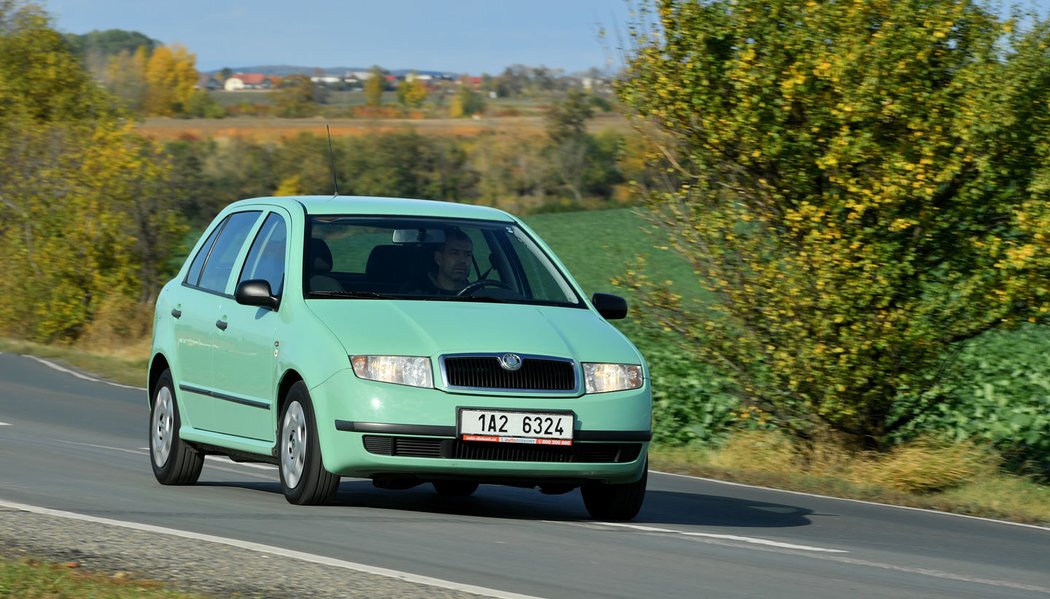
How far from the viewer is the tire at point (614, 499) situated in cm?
924

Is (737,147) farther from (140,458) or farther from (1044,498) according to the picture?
(140,458)

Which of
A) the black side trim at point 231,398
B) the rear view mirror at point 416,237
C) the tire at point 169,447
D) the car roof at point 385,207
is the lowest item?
the tire at point 169,447

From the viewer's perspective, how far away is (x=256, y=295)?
9.17m

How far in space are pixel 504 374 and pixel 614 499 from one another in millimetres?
1260

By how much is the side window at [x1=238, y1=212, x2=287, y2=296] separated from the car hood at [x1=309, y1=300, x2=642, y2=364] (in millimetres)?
614

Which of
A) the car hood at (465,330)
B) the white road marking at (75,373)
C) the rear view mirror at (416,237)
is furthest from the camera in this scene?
the white road marking at (75,373)

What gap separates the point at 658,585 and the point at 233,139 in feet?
289

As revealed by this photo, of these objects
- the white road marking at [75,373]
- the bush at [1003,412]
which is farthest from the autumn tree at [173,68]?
the bush at [1003,412]

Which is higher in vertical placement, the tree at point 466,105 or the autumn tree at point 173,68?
the autumn tree at point 173,68

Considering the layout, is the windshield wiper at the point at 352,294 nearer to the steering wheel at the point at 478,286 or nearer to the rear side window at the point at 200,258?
the steering wheel at the point at 478,286

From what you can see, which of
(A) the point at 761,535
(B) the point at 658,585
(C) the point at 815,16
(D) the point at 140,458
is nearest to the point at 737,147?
(C) the point at 815,16

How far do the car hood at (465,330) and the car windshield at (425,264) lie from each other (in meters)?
0.24

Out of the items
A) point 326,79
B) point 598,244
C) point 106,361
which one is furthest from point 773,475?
point 326,79

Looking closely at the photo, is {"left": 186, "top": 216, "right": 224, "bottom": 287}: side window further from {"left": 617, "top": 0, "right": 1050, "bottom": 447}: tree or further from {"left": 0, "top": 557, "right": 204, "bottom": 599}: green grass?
{"left": 617, "top": 0, "right": 1050, "bottom": 447}: tree
